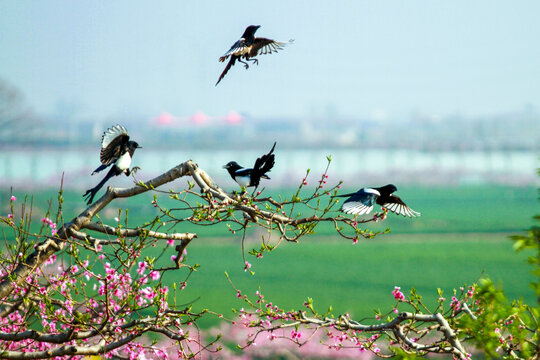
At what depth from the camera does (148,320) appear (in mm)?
3418

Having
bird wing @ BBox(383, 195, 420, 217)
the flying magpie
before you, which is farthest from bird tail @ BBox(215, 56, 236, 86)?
bird wing @ BBox(383, 195, 420, 217)

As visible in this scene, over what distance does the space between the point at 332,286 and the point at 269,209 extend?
49.6 ft

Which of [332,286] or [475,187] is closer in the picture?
[332,286]

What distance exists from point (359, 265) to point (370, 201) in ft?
61.5

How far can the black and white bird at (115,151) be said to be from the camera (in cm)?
375

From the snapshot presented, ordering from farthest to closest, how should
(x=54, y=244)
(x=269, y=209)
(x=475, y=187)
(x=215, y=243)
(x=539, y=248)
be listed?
(x=475, y=187), (x=215, y=243), (x=54, y=244), (x=269, y=209), (x=539, y=248)

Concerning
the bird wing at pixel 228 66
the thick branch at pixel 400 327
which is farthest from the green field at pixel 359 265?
the thick branch at pixel 400 327

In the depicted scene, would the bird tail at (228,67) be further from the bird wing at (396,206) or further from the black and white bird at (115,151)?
the bird wing at (396,206)

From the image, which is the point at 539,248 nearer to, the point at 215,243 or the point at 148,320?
the point at 148,320

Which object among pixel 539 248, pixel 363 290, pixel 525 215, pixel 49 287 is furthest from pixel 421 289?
pixel 525 215

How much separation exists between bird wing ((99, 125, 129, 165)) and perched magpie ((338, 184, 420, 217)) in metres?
1.45

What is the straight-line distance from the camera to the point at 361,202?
363 centimetres

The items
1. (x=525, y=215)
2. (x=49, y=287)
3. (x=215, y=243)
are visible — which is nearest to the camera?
(x=49, y=287)

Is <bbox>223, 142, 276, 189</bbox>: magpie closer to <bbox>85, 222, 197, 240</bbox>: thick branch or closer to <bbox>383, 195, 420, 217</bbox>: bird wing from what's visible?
<bbox>85, 222, 197, 240</bbox>: thick branch
